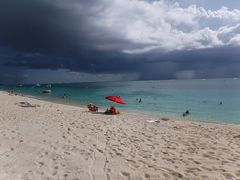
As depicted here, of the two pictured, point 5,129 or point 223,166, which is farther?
point 5,129

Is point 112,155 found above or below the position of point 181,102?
below

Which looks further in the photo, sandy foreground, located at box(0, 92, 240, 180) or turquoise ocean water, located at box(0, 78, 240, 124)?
turquoise ocean water, located at box(0, 78, 240, 124)

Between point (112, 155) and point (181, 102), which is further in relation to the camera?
point (181, 102)

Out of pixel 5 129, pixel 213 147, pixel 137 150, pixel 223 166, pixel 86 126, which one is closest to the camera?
pixel 223 166

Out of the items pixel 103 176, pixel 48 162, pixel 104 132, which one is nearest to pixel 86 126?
pixel 104 132

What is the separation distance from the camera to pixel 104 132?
12.0 meters

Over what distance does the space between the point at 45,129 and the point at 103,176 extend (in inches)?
255

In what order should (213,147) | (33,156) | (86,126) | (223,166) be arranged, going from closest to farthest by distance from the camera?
(223,166)
(33,156)
(213,147)
(86,126)

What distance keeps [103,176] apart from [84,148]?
2623 millimetres

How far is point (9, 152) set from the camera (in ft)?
26.6

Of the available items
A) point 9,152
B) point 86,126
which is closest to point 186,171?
point 9,152

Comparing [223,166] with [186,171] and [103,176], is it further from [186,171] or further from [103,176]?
[103,176]

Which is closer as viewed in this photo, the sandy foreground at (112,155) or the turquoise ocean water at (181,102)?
the sandy foreground at (112,155)

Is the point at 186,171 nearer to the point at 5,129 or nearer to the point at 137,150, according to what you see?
the point at 137,150
